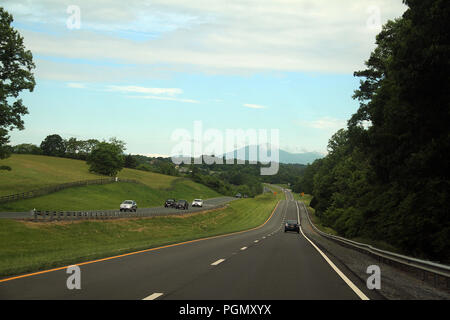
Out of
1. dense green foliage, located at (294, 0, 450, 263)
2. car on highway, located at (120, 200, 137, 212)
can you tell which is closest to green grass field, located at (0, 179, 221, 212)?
car on highway, located at (120, 200, 137, 212)

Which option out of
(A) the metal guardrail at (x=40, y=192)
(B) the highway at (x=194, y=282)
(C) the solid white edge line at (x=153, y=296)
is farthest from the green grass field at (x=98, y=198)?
(C) the solid white edge line at (x=153, y=296)

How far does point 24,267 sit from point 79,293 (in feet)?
15.6

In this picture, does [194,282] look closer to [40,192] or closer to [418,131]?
[418,131]

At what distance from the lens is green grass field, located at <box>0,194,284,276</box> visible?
52.6 ft

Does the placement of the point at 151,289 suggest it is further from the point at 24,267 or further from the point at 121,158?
the point at 121,158

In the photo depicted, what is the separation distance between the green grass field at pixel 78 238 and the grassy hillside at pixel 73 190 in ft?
50.0

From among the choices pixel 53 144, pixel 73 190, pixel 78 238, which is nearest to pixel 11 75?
pixel 78 238

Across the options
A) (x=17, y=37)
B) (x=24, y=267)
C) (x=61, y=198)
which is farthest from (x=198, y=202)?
(x=24, y=267)

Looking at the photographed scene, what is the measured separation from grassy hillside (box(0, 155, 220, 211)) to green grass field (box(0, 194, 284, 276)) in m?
15.2

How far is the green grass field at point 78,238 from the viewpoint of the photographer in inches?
631

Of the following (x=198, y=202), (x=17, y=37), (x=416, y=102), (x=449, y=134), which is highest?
(x=17, y=37)

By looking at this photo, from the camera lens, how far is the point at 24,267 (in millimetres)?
12750

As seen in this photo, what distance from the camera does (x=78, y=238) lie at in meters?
37.2

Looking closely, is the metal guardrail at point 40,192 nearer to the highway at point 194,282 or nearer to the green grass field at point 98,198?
the green grass field at point 98,198
